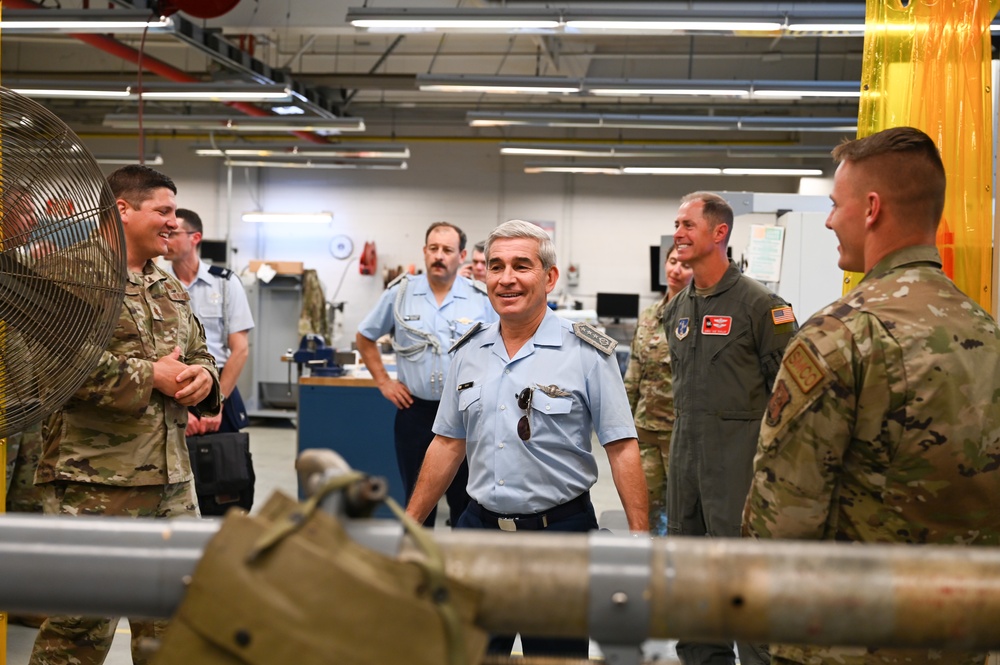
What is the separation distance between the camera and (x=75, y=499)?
2.77m

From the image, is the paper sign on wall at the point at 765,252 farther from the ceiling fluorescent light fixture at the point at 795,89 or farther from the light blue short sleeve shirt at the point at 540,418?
the ceiling fluorescent light fixture at the point at 795,89

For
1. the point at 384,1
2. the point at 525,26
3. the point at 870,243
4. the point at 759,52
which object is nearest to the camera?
the point at 870,243

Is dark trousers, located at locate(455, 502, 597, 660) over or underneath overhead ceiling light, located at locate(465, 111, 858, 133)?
underneath

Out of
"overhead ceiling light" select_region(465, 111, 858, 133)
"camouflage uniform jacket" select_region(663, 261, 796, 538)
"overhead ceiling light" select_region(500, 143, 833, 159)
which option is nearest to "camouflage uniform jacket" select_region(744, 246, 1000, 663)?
"camouflage uniform jacket" select_region(663, 261, 796, 538)

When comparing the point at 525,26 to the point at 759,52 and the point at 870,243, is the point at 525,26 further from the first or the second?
the point at 759,52

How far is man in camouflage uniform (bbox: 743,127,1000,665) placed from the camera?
175 centimetres

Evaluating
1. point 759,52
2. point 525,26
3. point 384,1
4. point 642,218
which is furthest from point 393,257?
point 525,26

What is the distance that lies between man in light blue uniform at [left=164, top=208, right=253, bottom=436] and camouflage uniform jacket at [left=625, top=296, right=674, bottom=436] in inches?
79.3

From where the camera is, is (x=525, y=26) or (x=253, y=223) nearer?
(x=525, y=26)

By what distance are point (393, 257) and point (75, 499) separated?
38.7ft

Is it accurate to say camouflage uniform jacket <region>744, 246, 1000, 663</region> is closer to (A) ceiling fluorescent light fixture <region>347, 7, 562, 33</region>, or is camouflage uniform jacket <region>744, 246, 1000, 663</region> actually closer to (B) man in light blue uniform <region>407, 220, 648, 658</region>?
(B) man in light blue uniform <region>407, 220, 648, 658</region>

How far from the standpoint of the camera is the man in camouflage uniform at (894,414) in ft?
5.76

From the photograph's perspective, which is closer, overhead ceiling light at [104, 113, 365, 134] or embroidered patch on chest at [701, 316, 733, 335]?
embroidered patch on chest at [701, 316, 733, 335]

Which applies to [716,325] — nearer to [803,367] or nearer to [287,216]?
[803,367]
